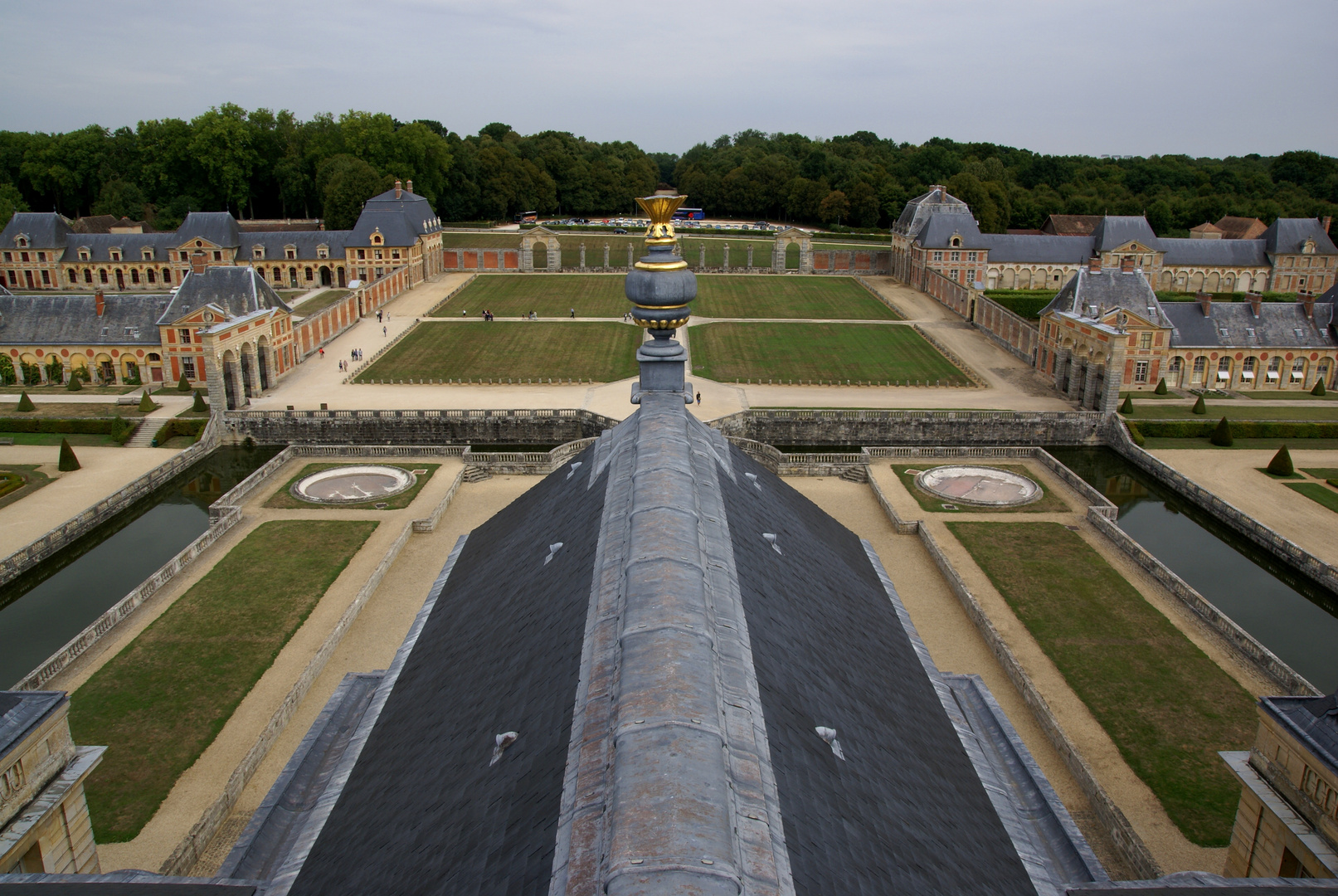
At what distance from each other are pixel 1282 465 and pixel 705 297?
48594 mm

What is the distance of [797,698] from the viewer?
9.38 m

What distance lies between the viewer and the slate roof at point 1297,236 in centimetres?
8088

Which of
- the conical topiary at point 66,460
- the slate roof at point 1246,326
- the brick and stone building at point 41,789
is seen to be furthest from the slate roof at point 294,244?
the brick and stone building at point 41,789

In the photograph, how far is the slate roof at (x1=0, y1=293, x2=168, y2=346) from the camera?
52812 mm

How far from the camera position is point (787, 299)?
80.9m

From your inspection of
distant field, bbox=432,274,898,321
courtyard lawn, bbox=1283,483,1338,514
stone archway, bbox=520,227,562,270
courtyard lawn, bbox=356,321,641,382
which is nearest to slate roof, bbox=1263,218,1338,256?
distant field, bbox=432,274,898,321

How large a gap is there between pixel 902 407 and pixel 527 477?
20529mm

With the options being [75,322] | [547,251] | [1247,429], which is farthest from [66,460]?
[547,251]

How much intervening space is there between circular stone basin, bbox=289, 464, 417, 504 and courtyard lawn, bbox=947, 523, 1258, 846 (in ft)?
68.6

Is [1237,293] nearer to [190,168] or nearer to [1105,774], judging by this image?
[1105,774]

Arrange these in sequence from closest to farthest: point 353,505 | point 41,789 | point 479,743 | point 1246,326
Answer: point 479,743
point 41,789
point 353,505
point 1246,326

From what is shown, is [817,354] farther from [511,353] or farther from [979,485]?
[979,485]

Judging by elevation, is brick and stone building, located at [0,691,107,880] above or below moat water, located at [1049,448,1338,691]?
above

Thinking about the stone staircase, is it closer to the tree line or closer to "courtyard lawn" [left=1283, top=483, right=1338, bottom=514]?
"courtyard lawn" [left=1283, top=483, right=1338, bottom=514]
